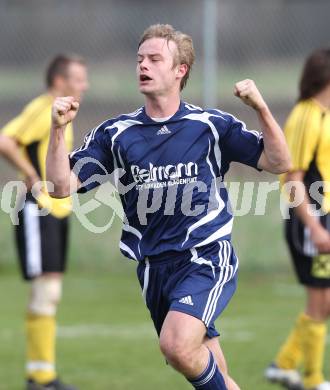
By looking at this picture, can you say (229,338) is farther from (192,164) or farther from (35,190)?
A: (192,164)

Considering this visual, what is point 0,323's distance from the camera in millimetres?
10023

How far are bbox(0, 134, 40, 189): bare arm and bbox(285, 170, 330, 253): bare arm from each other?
5.69ft

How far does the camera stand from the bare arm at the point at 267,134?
17.1ft

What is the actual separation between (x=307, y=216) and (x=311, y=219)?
0.03 metres

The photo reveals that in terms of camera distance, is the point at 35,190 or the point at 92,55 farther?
the point at 92,55

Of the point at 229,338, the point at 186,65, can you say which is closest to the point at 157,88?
the point at 186,65

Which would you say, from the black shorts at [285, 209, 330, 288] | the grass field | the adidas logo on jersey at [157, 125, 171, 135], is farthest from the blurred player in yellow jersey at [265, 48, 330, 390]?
the adidas logo on jersey at [157, 125, 171, 135]

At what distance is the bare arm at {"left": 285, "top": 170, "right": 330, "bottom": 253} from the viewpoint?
711 centimetres

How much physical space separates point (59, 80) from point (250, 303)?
3.66 metres

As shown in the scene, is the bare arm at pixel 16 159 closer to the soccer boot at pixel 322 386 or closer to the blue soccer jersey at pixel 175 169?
the blue soccer jersey at pixel 175 169

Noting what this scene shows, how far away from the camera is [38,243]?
26.1 ft

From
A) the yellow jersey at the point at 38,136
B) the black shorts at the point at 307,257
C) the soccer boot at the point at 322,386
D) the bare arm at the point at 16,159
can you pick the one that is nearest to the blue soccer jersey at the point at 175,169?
the black shorts at the point at 307,257

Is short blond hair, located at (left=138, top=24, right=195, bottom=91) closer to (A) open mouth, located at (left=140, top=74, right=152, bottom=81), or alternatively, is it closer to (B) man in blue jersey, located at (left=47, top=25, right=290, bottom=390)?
(B) man in blue jersey, located at (left=47, top=25, right=290, bottom=390)

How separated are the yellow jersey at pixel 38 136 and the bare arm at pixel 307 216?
1634mm
